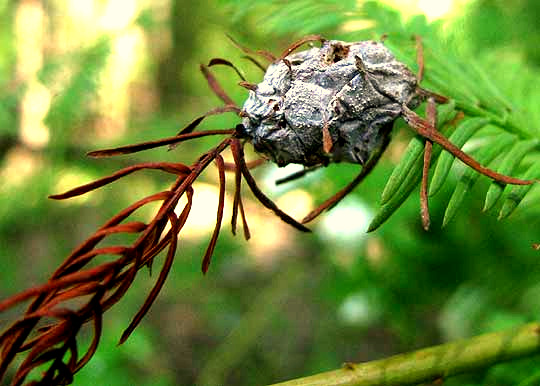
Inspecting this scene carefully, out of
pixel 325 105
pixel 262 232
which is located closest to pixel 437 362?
pixel 325 105

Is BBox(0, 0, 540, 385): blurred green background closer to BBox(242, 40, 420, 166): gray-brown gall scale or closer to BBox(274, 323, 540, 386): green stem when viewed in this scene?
BBox(274, 323, 540, 386): green stem

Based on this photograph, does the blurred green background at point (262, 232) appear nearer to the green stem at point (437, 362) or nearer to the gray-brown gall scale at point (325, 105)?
the green stem at point (437, 362)

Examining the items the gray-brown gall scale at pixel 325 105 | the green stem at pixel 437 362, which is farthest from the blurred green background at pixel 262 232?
the gray-brown gall scale at pixel 325 105

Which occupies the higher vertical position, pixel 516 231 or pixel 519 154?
pixel 519 154

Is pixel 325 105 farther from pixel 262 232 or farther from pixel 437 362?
pixel 262 232

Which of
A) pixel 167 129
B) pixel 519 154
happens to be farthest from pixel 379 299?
pixel 519 154

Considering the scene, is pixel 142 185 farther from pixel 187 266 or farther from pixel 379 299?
pixel 379 299
